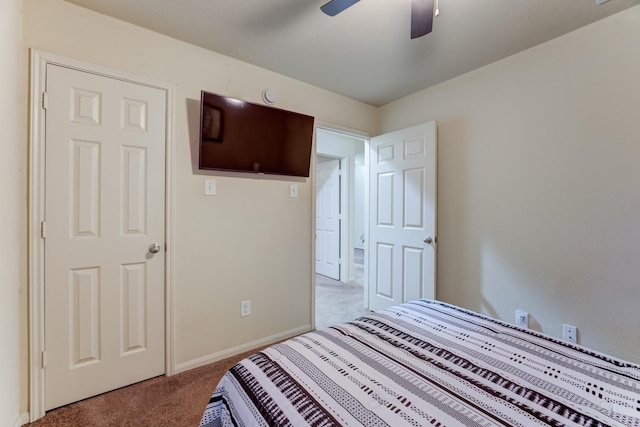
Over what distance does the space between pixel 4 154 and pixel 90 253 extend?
655mm

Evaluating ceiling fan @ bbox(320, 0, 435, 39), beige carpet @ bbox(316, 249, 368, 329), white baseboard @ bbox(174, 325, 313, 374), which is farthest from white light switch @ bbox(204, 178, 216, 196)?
beige carpet @ bbox(316, 249, 368, 329)

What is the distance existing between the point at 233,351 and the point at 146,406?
0.69 metres

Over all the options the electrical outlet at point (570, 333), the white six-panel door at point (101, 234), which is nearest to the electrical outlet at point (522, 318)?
the electrical outlet at point (570, 333)

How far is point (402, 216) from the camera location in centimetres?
284

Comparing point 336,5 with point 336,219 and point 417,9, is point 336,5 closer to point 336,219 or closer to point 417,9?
point 417,9

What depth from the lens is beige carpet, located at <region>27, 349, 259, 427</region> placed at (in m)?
1.58

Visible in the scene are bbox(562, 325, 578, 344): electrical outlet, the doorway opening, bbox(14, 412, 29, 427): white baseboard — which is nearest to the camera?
bbox(14, 412, 29, 427): white baseboard

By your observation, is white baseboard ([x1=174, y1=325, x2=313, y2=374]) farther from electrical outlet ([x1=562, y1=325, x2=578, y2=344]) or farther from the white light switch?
electrical outlet ([x1=562, y1=325, x2=578, y2=344])

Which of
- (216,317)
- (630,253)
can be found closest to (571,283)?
(630,253)

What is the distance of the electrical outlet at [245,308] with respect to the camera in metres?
2.34

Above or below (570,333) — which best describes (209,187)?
above

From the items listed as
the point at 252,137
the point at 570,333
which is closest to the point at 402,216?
the point at 570,333

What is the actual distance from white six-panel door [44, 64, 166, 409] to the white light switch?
0.29 m

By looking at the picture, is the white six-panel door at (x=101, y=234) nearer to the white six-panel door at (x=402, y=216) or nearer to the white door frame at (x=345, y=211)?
the white six-panel door at (x=402, y=216)
